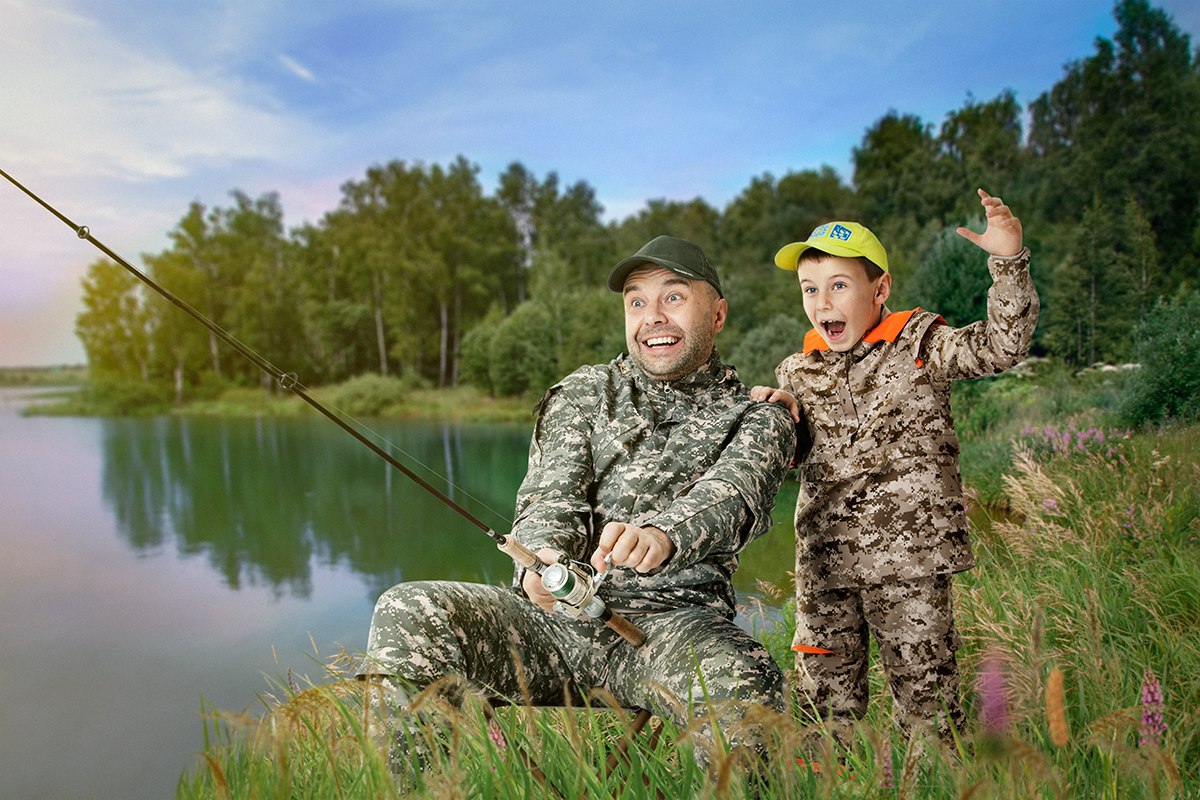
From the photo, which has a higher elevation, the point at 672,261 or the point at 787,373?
the point at 672,261

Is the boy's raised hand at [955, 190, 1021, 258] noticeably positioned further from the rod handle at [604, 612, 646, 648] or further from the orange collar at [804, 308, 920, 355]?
the rod handle at [604, 612, 646, 648]

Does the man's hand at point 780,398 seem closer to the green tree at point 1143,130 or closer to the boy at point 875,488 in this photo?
the boy at point 875,488

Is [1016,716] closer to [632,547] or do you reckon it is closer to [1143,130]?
[632,547]

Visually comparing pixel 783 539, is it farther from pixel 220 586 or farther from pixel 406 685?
pixel 220 586

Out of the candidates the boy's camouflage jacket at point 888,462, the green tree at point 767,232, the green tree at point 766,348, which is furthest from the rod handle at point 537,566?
the green tree at point 767,232

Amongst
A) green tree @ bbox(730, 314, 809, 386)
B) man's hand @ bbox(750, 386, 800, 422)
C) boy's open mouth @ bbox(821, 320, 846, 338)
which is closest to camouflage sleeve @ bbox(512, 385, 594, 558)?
man's hand @ bbox(750, 386, 800, 422)

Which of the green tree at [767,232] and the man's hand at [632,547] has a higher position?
the green tree at [767,232]

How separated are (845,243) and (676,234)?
1890cm

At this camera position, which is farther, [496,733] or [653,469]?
[653,469]

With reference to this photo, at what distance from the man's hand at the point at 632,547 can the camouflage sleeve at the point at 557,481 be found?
10.7 inches

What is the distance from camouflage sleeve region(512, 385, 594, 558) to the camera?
99.6 inches

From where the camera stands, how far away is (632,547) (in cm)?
223

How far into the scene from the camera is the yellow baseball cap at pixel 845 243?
9.18 ft

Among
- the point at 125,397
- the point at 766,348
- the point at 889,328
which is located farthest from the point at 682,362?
the point at 125,397
